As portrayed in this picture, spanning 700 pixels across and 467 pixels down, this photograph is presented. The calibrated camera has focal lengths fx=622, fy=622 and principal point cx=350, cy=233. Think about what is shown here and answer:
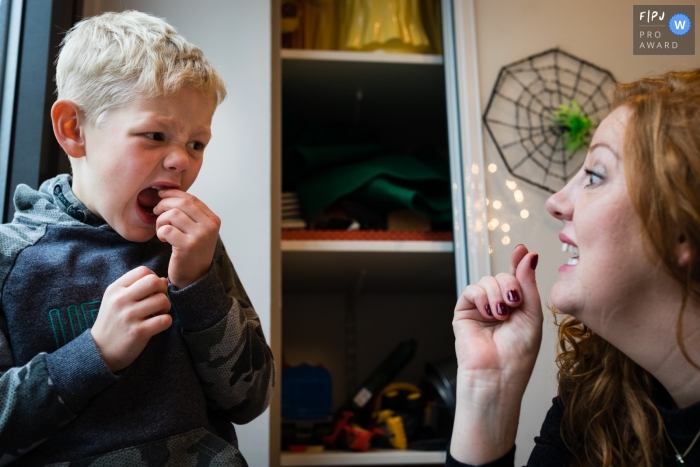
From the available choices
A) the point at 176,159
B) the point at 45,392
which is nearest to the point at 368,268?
the point at 176,159

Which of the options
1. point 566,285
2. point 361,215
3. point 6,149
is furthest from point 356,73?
point 566,285

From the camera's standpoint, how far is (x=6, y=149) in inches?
41.6

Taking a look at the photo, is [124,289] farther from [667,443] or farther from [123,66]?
[667,443]

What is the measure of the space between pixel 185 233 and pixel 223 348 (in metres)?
0.15

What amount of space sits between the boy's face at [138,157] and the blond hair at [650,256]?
20.8 inches

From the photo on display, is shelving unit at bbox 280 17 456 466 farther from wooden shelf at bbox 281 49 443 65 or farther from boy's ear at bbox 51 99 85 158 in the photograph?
boy's ear at bbox 51 99 85 158

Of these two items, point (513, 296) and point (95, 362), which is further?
point (513, 296)

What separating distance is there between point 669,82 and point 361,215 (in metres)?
0.85

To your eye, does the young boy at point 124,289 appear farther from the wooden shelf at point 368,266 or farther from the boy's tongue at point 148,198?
the wooden shelf at point 368,266

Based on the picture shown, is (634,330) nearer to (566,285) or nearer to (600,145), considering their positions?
(566,285)

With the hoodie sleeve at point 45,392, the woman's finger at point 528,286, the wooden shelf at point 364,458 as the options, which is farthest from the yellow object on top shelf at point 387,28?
the hoodie sleeve at point 45,392

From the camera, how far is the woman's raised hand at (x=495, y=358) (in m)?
0.77

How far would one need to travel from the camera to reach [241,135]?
1237mm

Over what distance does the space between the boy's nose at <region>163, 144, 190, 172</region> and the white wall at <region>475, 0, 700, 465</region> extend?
2.41 feet
